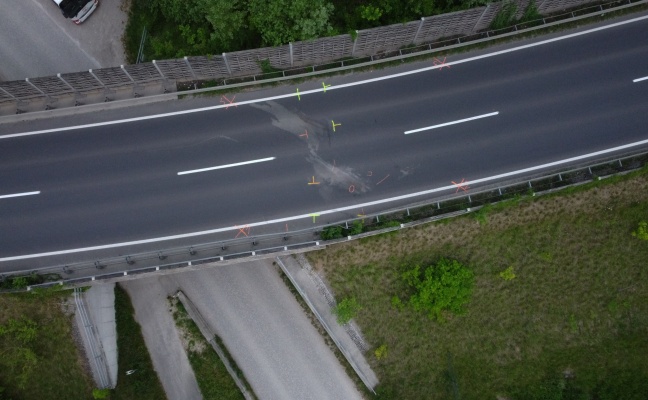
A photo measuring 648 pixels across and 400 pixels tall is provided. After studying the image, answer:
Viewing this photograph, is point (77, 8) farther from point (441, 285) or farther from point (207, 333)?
point (441, 285)

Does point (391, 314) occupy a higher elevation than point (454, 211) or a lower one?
lower

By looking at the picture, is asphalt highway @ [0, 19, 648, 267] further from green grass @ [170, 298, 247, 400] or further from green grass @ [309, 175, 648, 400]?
green grass @ [170, 298, 247, 400]

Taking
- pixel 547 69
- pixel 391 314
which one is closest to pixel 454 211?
pixel 391 314

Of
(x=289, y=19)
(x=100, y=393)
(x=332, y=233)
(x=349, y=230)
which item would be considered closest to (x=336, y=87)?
(x=289, y=19)

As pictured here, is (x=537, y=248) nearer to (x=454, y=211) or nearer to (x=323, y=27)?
(x=454, y=211)

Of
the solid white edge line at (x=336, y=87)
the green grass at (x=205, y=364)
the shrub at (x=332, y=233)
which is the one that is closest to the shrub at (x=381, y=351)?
the shrub at (x=332, y=233)

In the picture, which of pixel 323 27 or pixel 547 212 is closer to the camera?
pixel 323 27

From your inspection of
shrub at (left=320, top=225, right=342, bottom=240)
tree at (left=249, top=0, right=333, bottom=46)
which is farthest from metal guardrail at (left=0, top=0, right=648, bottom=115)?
shrub at (left=320, top=225, right=342, bottom=240)

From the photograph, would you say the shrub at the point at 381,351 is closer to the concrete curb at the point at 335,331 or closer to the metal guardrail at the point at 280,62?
the concrete curb at the point at 335,331
